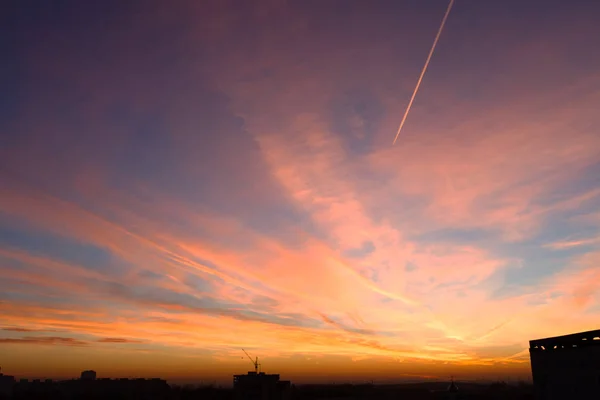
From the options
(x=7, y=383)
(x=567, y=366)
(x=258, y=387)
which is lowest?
(x=7, y=383)

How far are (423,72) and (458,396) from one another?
2159 inches

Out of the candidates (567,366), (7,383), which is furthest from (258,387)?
(7,383)

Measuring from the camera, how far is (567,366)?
3025 cm

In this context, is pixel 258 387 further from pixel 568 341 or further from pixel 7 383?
pixel 7 383

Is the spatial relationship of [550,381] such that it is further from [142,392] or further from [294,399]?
[142,392]

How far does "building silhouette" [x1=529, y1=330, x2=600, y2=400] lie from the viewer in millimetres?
28094

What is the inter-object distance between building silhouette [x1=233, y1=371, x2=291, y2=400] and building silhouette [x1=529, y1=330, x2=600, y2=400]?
49433 millimetres

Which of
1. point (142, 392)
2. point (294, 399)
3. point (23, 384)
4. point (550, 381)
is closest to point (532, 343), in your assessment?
point (550, 381)

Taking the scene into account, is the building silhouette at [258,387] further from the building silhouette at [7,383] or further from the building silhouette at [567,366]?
the building silhouette at [7,383]

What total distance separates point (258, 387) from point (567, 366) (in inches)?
2107

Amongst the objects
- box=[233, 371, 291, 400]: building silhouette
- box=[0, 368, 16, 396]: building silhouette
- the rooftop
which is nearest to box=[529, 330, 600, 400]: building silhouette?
the rooftop

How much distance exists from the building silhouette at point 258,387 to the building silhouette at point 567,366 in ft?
162

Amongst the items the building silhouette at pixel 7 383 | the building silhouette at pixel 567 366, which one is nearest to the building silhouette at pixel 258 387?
the building silhouette at pixel 567 366

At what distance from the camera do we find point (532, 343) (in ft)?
113
